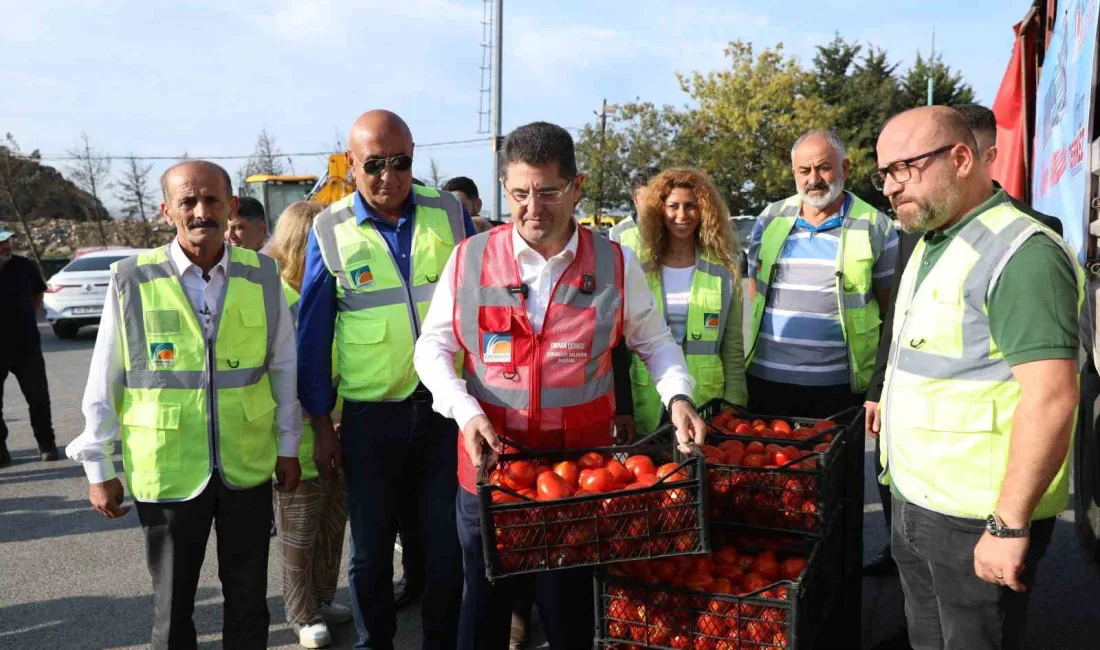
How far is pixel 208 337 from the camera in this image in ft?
9.64

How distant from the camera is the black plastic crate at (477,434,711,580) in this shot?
2178 millimetres

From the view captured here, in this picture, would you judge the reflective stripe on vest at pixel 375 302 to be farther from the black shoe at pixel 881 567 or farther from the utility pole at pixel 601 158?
the utility pole at pixel 601 158

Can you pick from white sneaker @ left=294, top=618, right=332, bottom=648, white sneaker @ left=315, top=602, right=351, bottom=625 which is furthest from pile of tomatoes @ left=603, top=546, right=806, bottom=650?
white sneaker @ left=315, top=602, right=351, bottom=625

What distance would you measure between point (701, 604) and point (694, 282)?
191 cm

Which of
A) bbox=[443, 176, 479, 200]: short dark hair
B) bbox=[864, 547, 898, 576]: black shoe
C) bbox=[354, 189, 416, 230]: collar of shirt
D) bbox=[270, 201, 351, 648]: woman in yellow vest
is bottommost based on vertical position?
bbox=[864, 547, 898, 576]: black shoe

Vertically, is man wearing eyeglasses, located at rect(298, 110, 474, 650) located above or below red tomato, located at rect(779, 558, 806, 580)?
above

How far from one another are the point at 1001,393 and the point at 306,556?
9.73 feet

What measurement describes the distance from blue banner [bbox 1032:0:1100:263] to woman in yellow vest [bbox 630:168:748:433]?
1.49m

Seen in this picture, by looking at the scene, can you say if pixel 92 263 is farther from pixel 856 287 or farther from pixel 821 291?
pixel 856 287

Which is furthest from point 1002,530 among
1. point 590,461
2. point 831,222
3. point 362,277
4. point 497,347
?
point 362,277

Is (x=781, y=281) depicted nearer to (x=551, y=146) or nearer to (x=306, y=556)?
(x=551, y=146)

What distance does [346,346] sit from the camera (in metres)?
3.26

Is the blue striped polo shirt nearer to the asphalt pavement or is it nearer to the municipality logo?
the asphalt pavement

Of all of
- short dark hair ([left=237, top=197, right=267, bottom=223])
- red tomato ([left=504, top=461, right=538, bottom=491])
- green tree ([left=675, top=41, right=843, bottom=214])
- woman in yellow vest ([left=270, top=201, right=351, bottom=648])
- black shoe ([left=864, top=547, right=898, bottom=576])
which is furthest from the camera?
green tree ([left=675, top=41, right=843, bottom=214])
